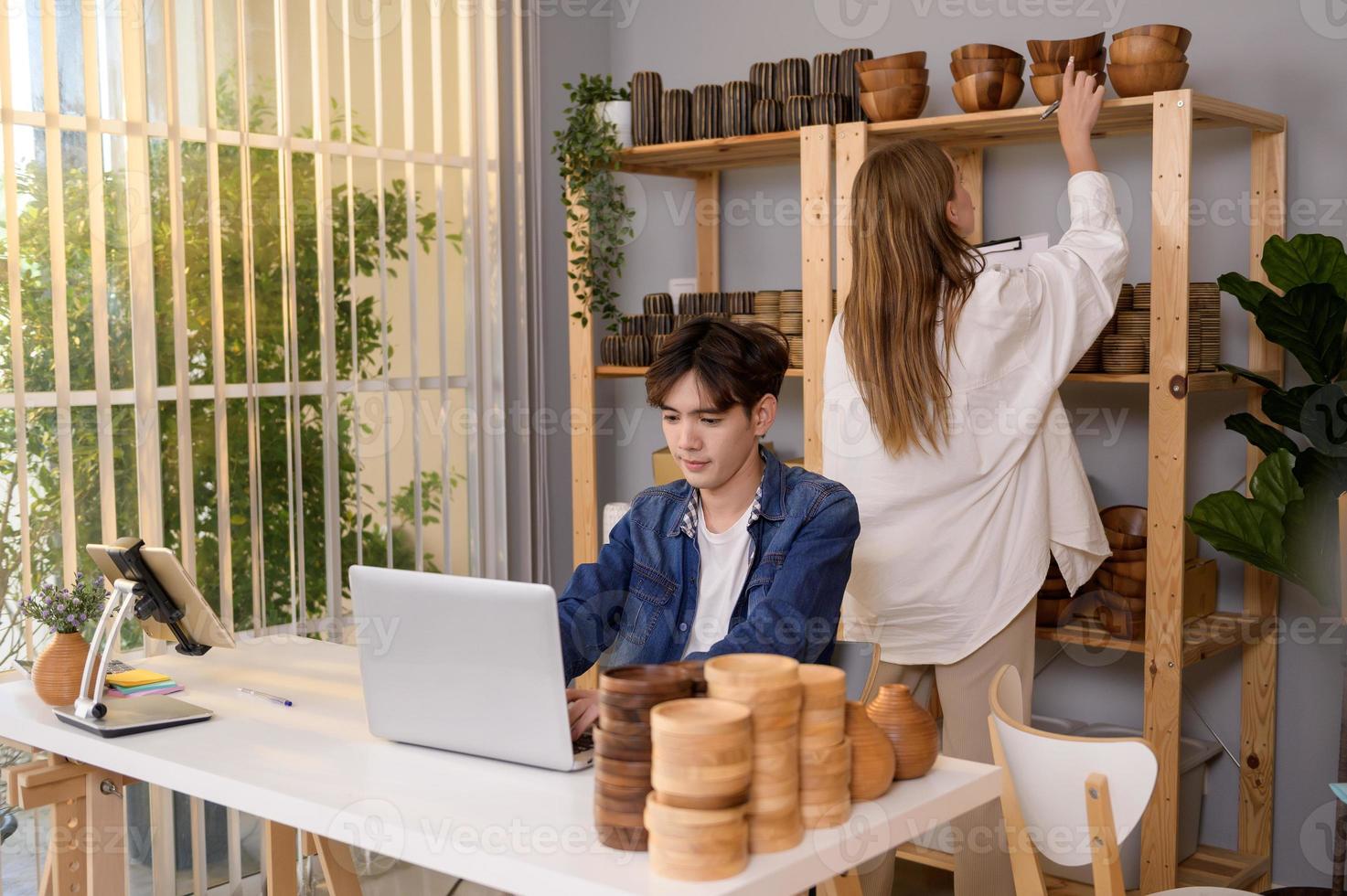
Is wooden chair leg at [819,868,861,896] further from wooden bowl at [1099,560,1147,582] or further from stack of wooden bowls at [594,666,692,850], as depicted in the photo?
wooden bowl at [1099,560,1147,582]

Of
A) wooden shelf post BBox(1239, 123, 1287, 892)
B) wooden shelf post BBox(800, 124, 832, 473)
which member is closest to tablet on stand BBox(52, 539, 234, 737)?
wooden shelf post BBox(800, 124, 832, 473)

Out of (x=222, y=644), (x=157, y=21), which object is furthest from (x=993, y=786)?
(x=157, y=21)

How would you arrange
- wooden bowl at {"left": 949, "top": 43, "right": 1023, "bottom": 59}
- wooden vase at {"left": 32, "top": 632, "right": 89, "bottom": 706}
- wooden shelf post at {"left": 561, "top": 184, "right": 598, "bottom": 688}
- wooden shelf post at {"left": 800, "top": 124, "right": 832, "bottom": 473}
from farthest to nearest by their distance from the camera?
wooden shelf post at {"left": 561, "top": 184, "right": 598, "bottom": 688} → wooden shelf post at {"left": 800, "top": 124, "right": 832, "bottom": 473} → wooden bowl at {"left": 949, "top": 43, "right": 1023, "bottom": 59} → wooden vase at {"left": 32, "top": 632, "right": 89, "bottom": 706}

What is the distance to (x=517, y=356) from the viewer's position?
410 centimetres

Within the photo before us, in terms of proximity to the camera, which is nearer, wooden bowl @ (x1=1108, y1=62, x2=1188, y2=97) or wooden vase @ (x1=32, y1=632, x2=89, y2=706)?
wooden vase @ (x1=32, y1=632, x2=89, y2=706)

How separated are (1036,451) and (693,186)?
176 centimetres

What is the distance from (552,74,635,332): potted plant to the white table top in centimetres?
172

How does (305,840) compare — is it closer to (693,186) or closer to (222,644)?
(222,644)

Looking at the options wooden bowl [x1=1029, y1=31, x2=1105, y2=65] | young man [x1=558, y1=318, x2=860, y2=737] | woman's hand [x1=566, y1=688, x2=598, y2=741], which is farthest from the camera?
wooden bowl [x1=1029, y1=31, x2=1105, y2=65]

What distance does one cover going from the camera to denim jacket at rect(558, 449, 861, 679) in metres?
2.02

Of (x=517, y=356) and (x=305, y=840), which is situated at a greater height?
(x=517, y=356)

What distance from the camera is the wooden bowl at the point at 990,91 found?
3096 millimetres

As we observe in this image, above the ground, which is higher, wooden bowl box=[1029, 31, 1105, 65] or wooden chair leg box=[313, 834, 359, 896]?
wooden bowl box=[1029, 31, 1105, 65]

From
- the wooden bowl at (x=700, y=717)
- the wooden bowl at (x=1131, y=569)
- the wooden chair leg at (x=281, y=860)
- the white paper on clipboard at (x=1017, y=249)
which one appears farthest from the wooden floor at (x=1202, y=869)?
the wooden bowl at (x=700, y=717)
